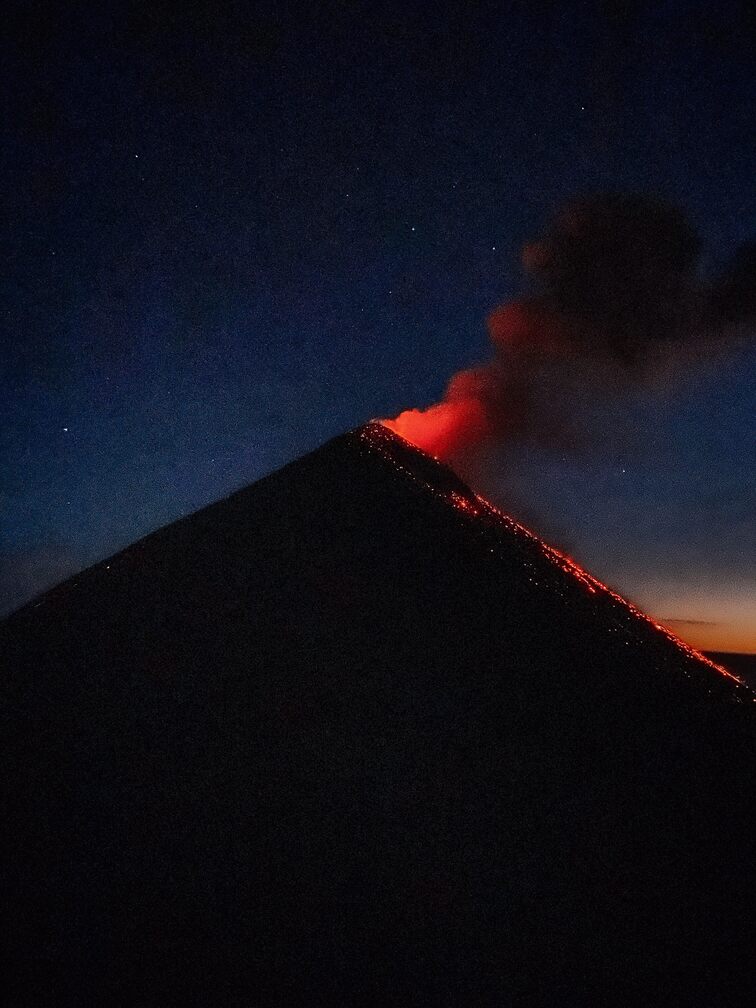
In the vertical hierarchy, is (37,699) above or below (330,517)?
below

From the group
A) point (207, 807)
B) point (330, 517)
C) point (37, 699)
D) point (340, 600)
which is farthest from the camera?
point (330, 517)

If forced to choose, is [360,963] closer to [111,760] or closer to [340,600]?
[111,760]

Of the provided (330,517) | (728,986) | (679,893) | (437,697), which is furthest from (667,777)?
(330,517)

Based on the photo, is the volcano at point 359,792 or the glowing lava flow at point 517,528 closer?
the volcano at point 359,792

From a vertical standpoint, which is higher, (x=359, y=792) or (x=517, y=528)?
(x=517, y=528)

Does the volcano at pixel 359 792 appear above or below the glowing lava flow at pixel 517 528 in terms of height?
below

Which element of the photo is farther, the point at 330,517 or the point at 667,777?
the point at 330,517

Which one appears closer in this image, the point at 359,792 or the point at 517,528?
the point at 359,792

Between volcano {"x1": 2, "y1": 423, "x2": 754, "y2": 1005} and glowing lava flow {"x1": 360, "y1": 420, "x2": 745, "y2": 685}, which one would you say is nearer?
volcano {"x1": 2, "y1": 423, "x2": 754, "y2": 1005}
